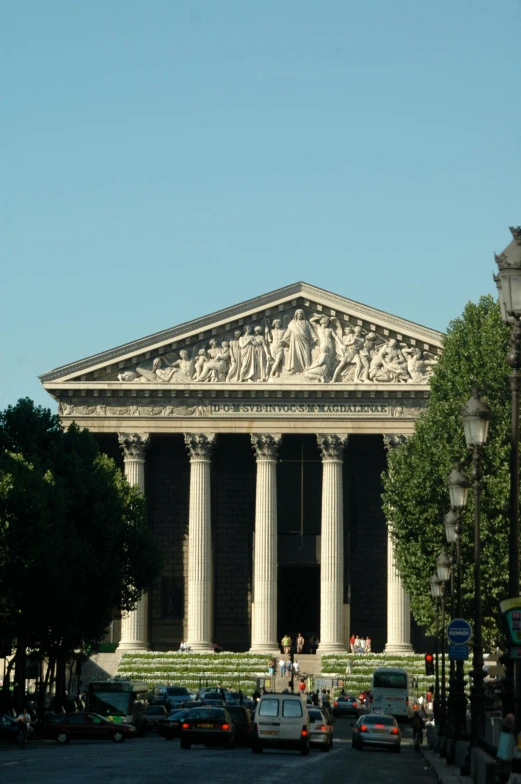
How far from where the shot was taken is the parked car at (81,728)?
6469 cm

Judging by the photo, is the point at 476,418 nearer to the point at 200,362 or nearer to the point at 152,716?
the point at 152,716

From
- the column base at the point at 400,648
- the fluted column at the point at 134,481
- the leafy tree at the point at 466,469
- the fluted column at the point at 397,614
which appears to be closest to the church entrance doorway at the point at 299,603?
the fluted column at the point at 397,614

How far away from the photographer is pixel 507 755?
28.4 m

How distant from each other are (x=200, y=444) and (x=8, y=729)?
42.6 metres

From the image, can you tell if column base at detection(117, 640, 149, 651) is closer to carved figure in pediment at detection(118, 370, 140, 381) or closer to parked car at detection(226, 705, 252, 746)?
carved figure in pediment at detection(118, 370, 140, 381)

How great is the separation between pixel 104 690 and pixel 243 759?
2656 cm

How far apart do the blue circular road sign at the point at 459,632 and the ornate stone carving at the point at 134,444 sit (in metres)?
64.0

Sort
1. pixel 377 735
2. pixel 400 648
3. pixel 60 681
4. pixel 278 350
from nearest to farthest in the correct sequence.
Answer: pixel 377 735 → pixel 60 681 → pixel 400 648 → pixel 278 350

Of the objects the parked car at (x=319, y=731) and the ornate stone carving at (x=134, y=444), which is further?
the ornate stone carving at (x=134, y=444)

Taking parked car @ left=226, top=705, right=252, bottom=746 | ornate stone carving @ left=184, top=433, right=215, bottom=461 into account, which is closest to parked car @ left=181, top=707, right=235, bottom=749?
parked car @ left=226, top=705, right=252, bottom=746

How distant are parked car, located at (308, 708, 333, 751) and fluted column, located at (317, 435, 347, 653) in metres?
40.2

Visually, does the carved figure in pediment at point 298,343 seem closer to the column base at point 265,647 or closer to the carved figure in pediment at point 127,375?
the carved figure in pediment at point 127,375

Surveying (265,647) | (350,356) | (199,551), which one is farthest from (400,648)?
(350,356)

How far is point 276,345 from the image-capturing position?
105 meters
